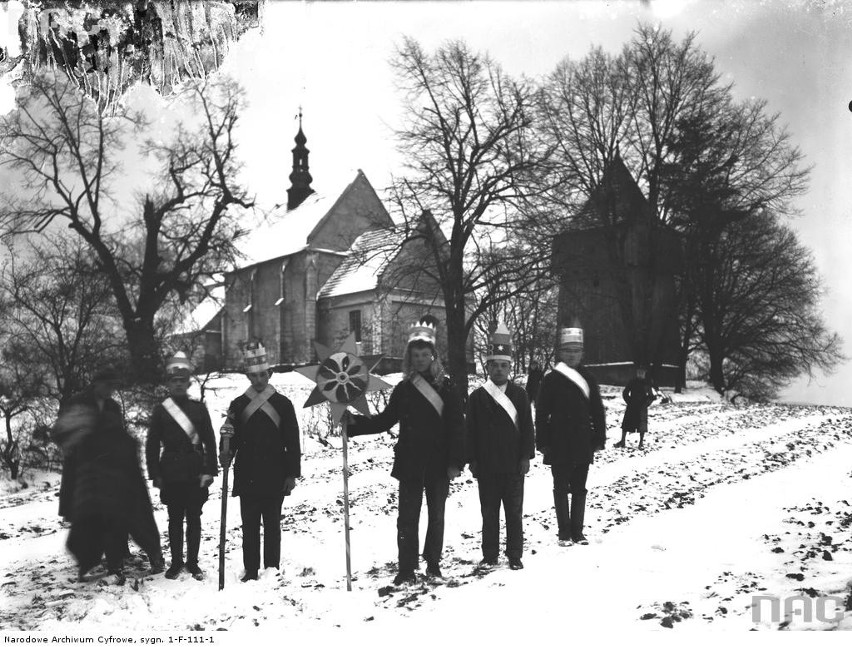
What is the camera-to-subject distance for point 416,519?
18.7 ft

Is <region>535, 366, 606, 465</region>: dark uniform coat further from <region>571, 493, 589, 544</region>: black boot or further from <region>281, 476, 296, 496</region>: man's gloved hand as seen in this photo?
<region>281, 476, 296, 496</region>: man's gloved hand

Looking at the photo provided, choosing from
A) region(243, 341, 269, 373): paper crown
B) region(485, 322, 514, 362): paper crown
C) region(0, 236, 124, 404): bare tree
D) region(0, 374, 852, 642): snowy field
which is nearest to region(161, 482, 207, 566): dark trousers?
region(0, 374, 852, 642): snowy field

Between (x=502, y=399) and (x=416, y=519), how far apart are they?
1301mm

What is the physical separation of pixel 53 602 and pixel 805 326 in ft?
100

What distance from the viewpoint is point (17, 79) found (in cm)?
612

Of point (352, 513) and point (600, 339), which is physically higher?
point (600, 339)

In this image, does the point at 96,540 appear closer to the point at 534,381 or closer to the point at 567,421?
the point at 567,421

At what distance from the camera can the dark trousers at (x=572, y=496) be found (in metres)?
6.77

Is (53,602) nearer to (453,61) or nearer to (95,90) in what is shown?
(95,90)

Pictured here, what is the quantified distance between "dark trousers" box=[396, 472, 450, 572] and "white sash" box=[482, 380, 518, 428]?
0.85 m

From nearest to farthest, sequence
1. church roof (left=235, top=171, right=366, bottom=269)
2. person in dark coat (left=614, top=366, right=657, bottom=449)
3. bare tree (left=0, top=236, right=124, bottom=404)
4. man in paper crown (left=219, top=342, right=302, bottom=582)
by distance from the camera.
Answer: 1. man in paper crown (left=219, top=342, right=302, bottom=582)
2. bare tree (left=0, top=236, right=124, bottom=404)
3. person in dark coat (left=614, top=366, right=657, bottom=449)
4. church roof (left=235, top=171, right=366, bottom=269)

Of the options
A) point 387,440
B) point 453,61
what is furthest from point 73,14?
point 387,440

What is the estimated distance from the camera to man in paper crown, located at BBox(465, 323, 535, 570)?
236 inches

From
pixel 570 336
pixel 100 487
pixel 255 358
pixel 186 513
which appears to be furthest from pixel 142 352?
→ pixel 570 336
